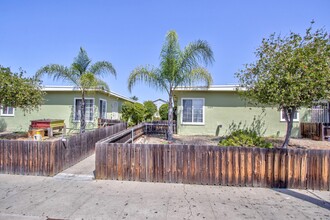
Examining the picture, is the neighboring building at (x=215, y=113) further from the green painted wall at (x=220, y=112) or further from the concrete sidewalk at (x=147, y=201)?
the concrete sidewalk at (x=147, y=201)

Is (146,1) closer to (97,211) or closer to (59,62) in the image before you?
(59,62)

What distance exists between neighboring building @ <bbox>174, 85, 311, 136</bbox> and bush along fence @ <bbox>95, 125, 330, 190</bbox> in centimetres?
716

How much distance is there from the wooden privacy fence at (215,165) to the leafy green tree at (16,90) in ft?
20.3

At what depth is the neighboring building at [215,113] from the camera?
1171cm

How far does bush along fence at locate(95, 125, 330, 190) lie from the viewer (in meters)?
4.64

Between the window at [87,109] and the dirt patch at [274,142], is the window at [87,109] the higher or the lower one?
the higher one

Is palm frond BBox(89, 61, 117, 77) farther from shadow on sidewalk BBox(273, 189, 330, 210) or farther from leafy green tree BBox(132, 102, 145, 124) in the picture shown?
shadow on sidewalk BBox(273, 189, 330, 210)

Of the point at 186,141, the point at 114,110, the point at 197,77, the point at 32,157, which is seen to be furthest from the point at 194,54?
the point at 114,110

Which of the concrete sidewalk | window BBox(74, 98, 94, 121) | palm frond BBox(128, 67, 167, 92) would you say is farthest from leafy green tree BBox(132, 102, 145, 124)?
the concrete sidewalk

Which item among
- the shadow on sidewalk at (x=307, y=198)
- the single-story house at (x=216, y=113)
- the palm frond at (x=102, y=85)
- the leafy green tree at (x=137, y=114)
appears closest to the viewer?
the shadow on sidewalk at (x=307, y=198)

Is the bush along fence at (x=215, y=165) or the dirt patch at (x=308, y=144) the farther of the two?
the dirt patch at (x=308, y=144)

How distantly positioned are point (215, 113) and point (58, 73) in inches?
389

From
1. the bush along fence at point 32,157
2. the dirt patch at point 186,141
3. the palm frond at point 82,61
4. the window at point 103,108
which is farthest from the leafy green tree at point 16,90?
the dirt patch at point 186,141

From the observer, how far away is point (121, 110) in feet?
63.9
